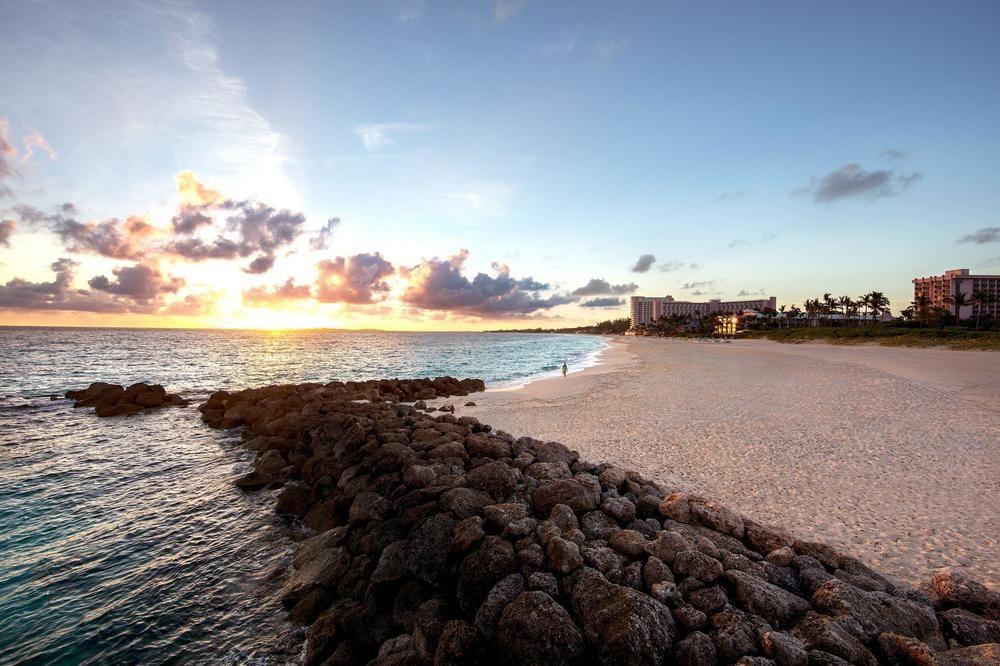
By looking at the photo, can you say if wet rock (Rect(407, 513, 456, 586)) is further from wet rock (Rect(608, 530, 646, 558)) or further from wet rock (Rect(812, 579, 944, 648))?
wet rock (Rect(812, 579, 944, 648))

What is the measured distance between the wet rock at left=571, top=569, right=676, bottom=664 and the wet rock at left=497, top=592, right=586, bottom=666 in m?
0.23

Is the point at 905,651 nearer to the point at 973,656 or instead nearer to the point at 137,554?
the point at 973,656

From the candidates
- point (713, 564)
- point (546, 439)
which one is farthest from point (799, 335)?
point (713, 564)

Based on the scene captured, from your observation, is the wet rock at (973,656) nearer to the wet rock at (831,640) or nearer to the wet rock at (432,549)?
the wet rock at (831,640)

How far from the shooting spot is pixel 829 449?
13695mm

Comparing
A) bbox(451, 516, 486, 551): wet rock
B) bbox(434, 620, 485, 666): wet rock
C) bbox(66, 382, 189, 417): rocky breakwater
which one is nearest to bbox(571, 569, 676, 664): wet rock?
bbox(434, 620, 485, 666): wet rock

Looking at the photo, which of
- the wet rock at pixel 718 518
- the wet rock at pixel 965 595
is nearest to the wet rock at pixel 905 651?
the wet rock at pixel 965 595

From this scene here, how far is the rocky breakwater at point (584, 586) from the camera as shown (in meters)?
4.98

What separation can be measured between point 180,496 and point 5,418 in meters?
21.1

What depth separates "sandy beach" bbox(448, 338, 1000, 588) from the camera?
8.36 m

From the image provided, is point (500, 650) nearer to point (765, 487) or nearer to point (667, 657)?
point (667, 657)

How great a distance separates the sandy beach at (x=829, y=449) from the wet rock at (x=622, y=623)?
16.4 feet

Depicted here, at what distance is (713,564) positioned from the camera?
6031 millimetres

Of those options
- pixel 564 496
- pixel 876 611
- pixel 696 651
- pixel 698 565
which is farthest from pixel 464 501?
pixel 876 611
